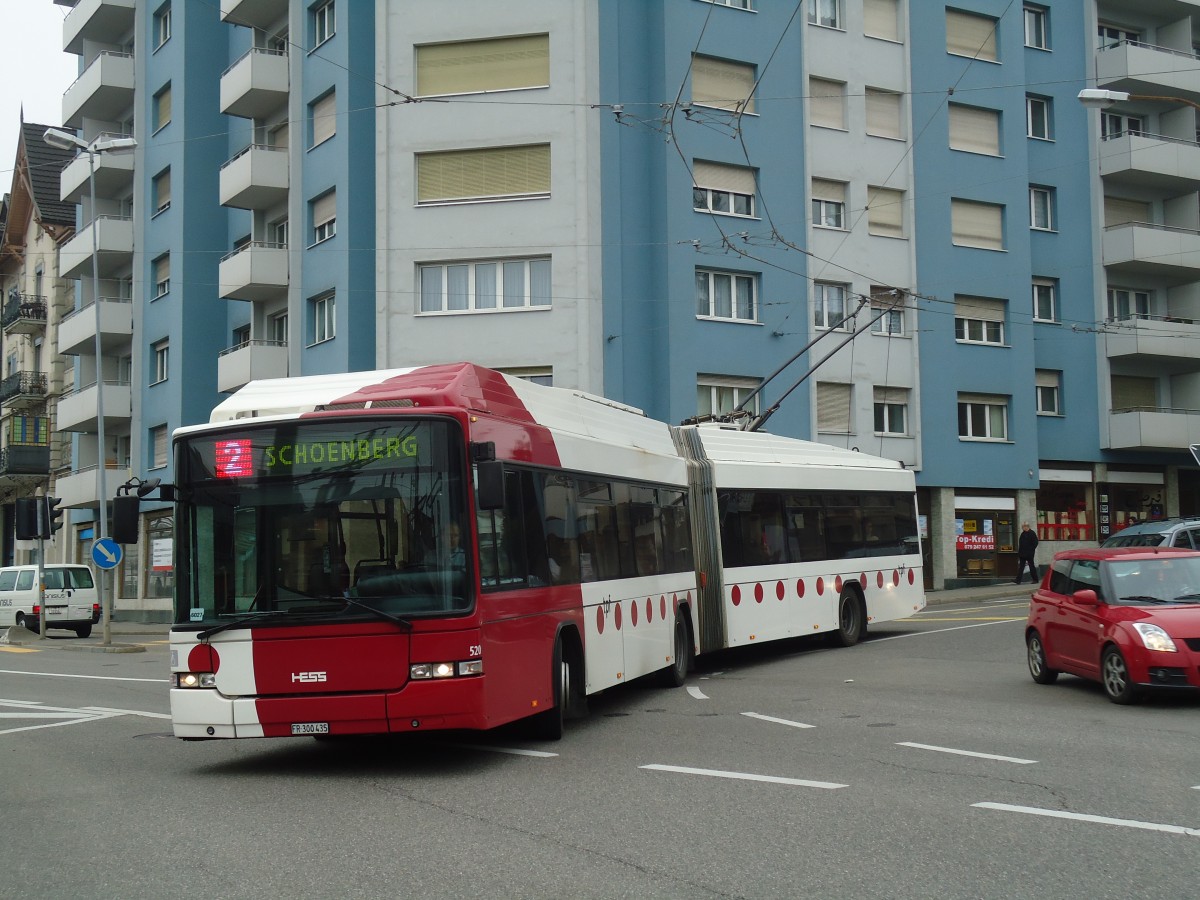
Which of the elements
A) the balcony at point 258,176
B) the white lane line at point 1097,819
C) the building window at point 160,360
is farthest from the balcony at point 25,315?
the white lane line at point 1097,819

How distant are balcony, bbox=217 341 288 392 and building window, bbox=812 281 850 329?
13.7m

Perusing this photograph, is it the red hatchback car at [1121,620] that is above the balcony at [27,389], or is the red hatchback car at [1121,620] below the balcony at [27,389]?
below

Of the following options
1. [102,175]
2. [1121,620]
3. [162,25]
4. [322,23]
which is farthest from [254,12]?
[1121,620]

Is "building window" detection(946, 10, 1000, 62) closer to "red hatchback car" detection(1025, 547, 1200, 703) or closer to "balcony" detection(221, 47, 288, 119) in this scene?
"balcony" detection(221, 47, 288, 119)

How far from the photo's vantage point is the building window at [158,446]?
41.7m

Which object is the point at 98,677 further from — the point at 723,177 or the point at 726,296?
the point at 723,177

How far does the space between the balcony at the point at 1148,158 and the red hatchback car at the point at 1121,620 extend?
96.4ft

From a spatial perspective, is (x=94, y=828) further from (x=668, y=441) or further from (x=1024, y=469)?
(x=1024, y=469)

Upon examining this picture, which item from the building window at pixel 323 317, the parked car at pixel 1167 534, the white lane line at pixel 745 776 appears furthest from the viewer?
the building window at pixel 323 317

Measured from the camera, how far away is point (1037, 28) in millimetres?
40344

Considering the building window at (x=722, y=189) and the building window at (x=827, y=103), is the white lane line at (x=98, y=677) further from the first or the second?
the building window at (x=827, y=103)

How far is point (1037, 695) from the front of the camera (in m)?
13.5

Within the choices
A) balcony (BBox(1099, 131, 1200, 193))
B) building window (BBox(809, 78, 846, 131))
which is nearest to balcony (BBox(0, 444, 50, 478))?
building window (BBox(809, 78, 846, 131))

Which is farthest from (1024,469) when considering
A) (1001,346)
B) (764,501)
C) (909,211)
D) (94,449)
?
(94,449)
